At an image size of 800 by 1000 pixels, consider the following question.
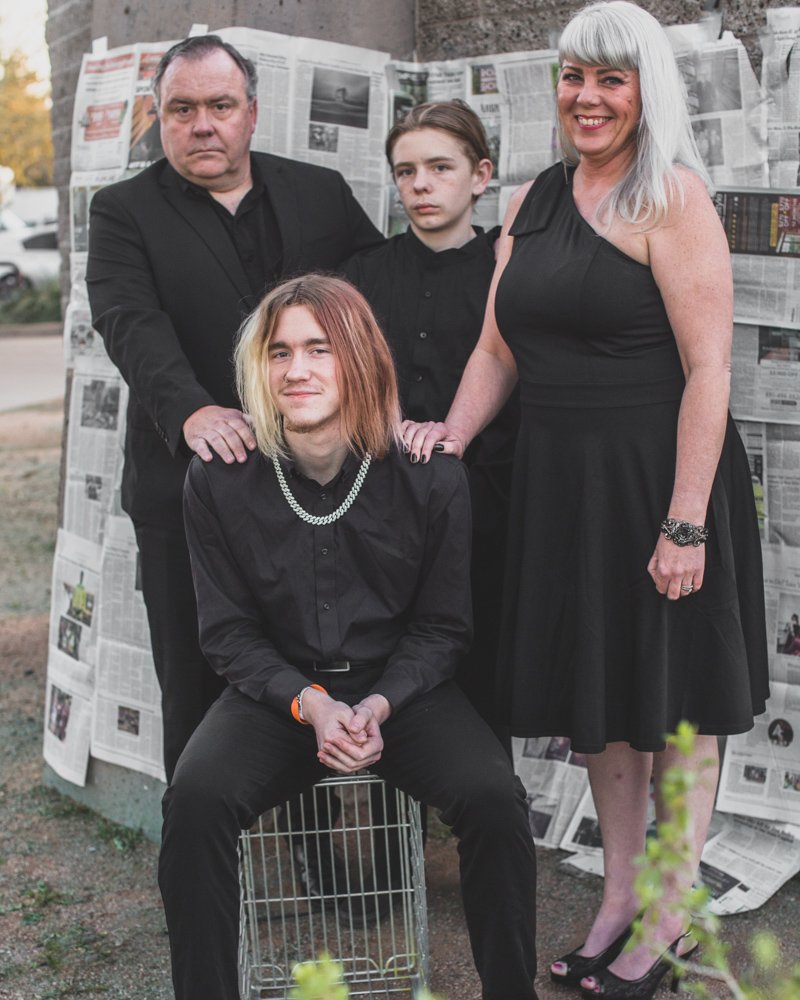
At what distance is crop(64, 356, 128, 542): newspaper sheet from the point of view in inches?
140

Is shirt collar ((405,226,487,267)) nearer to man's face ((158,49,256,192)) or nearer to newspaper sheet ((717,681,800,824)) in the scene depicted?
man's face ((158,49,256,192))

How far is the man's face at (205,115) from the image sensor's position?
2.75m

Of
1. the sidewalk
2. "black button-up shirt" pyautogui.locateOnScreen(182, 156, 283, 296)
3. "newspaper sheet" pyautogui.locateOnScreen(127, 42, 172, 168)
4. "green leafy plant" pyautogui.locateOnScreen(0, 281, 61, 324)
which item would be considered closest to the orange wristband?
"black button-up shirt" pyautogui.locateOnScreen(182, 156, 283, 296)

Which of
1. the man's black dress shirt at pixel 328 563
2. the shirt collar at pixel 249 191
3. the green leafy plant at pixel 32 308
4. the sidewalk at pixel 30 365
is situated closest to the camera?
the man's black dress shirt at pixel 328 563

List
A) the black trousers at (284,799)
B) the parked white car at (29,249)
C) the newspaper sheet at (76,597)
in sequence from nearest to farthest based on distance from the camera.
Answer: the black trousers at (284,799) < the newspaper sheet at (76,597) < the parked white car at (29,249)

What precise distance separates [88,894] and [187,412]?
146 cm

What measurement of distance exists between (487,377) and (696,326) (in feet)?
1.70

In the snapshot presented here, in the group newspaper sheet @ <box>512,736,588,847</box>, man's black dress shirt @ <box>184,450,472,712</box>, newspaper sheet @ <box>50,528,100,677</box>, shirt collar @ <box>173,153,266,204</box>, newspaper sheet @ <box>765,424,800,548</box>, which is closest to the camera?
man's black dress shirt @ <box>184,450,472,712</box>

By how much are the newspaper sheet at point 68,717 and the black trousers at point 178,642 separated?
83 cm

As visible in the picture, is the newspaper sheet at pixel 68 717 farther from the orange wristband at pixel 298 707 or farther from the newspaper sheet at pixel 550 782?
the orange wristband at pixel 298 707

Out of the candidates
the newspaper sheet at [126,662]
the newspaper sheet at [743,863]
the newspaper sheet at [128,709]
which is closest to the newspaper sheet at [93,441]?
the newspaper sheet at [126,662]

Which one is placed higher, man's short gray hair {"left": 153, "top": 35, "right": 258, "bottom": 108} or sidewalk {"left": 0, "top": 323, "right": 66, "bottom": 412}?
man's short gray hair {"left": 153, "top": 35, "right": 258, "bottom": 108}

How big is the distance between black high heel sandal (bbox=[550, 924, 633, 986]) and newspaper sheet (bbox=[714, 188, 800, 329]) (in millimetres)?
1468

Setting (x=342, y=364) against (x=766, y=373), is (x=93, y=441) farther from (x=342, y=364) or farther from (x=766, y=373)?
(x=766, y=373)
